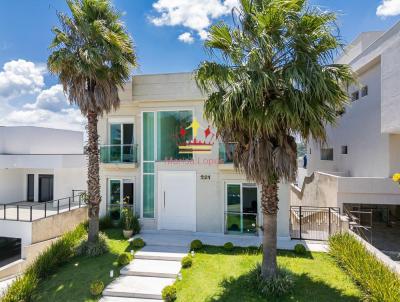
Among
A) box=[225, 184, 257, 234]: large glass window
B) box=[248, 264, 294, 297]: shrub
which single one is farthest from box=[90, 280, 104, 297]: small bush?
box=[225, 184, 257, 234]: large glass window

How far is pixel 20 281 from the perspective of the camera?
9.41 meters

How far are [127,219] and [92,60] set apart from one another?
8344 mm

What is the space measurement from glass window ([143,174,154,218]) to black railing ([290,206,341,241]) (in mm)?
8208

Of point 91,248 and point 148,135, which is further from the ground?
point 148,135

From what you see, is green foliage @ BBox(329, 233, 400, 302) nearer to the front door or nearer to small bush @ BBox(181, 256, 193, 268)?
small bush @ BBox(181, 256, 193, 268)

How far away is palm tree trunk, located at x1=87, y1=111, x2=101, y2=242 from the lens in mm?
12516

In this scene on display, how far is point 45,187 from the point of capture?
22.4 m

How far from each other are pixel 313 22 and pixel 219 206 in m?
10.0

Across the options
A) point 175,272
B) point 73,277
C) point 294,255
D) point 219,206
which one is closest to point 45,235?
point 73,277

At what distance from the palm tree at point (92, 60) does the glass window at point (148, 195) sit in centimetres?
347

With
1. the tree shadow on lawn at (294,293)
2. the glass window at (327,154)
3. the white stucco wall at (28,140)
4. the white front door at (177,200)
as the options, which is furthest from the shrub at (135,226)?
the glass window at (327,154)

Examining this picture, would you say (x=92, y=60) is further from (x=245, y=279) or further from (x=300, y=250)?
(x=300, y=250)

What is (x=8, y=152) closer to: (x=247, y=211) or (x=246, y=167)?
(x=247, y=211)

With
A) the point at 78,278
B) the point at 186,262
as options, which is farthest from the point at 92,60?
the point at 186,262
